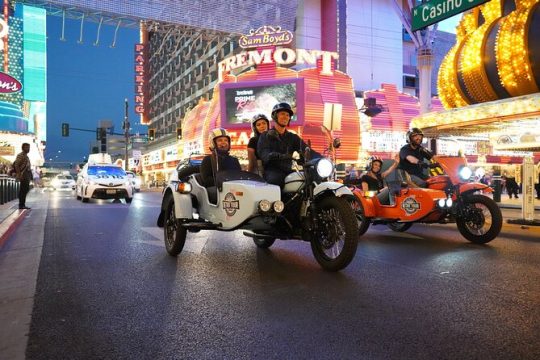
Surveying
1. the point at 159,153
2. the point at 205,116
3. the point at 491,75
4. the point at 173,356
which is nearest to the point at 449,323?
the point at 173,356

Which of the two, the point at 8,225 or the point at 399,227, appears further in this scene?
the point at 399,227

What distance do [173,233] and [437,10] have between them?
7.32 meters

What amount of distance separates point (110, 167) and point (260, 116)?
15.1 m

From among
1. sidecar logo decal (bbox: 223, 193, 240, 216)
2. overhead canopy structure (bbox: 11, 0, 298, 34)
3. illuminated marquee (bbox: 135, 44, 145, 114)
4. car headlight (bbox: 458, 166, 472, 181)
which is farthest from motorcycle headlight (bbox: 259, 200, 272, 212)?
illuminated marquee (bbox: 135, 44, 145, 114)

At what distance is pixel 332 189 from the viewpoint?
500 cm

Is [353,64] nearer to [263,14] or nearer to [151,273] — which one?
[263,14]

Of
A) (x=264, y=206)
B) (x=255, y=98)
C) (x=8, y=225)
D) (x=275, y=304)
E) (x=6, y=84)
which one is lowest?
(x=275, y=304)

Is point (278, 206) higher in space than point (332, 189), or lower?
lower

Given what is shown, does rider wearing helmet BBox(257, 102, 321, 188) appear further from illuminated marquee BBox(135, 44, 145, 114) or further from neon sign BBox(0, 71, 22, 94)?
illuminated marquee BBox(135, 44, 145, 114)

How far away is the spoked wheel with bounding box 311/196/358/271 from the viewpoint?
4.79 meters

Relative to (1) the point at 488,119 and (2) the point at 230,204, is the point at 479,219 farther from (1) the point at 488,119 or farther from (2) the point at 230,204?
(1) the point at 488,119

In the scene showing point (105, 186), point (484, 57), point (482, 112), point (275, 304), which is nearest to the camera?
point (275, 304)

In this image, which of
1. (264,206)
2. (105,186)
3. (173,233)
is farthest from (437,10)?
(105,186)

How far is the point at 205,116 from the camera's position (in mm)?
50125
